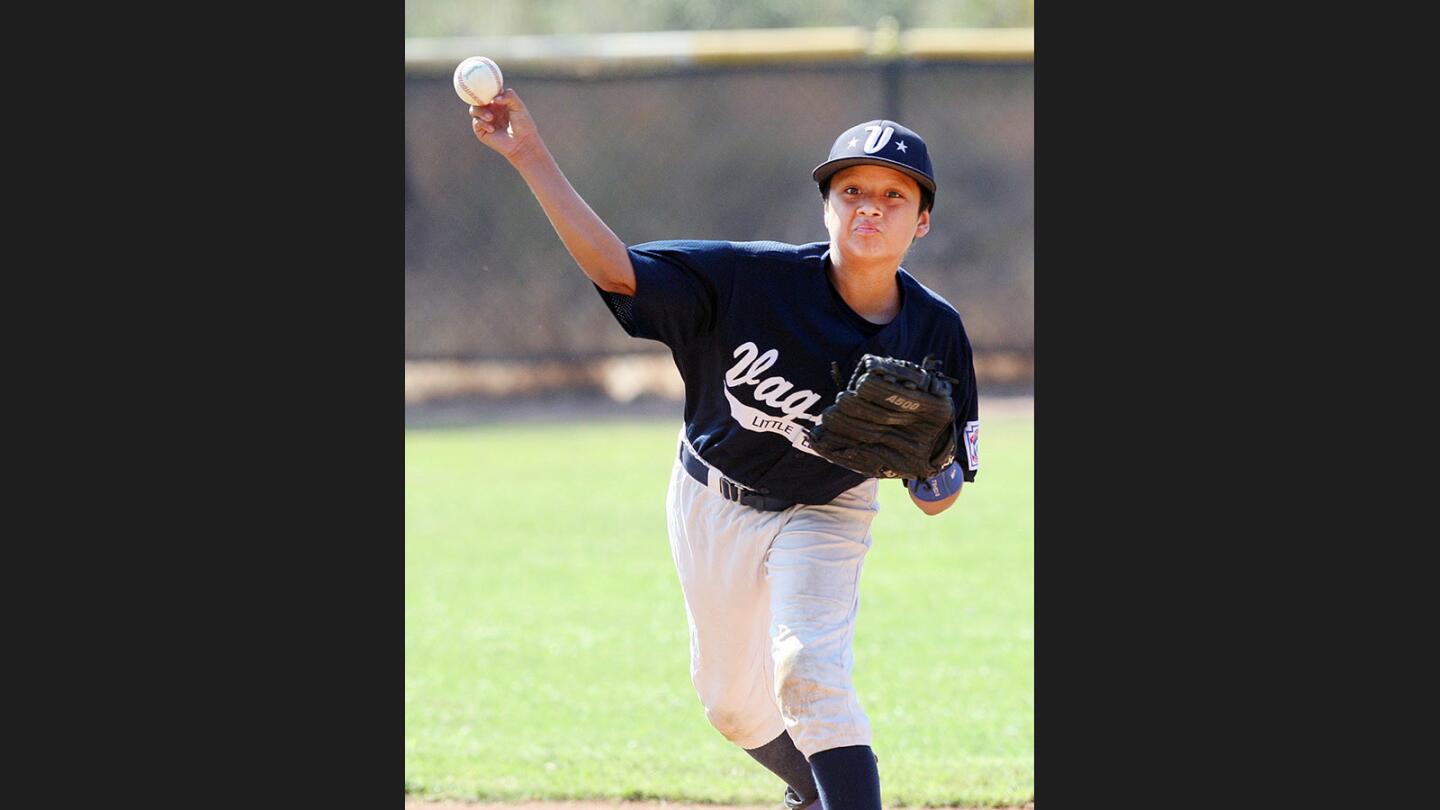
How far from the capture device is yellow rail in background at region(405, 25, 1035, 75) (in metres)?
14.4

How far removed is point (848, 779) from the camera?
11.0 ft

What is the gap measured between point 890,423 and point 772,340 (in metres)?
0.42

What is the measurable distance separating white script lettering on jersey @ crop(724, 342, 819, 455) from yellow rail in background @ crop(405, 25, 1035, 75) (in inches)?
439

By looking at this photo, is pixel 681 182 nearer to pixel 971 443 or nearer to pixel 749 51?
pixel 749 51

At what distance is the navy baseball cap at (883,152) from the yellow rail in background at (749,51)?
36.1 ft

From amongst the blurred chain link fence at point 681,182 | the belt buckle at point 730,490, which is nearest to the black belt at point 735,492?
the belt buckle at point 730,490

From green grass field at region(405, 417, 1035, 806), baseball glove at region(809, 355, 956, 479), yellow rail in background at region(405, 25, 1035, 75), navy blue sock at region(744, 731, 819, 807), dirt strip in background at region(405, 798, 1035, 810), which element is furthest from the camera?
yellow rail in background at region(405, 25, 1035, 75)

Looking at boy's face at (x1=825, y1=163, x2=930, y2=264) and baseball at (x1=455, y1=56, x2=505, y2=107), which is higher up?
baseball at (x1=455, y1=56, x2=505, y2=107)

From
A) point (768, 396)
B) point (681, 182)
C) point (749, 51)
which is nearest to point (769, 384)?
point (768, 396)

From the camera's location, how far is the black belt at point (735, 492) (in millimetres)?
3857

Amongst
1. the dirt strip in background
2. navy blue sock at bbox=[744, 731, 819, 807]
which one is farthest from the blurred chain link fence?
navy blue sock at bbox=[744, 731, 819, 807]

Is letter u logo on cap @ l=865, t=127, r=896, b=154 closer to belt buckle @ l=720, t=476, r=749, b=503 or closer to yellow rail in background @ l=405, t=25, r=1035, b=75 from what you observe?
belt buckle @ l=720, t=476, r=749, b=503

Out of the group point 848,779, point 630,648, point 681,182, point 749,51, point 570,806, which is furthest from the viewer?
point 681,182

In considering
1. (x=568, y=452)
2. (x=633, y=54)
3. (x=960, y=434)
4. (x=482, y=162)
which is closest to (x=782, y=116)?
(x=633, y=54)
